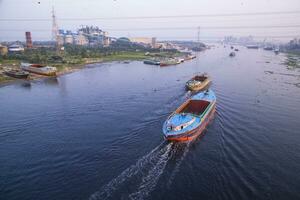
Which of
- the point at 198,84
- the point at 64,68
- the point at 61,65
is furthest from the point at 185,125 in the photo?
the point at 61,65

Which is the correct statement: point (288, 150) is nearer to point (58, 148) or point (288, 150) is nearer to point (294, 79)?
point (58, 148)

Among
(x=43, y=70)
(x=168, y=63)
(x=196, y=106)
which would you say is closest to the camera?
(x=196, y=106)

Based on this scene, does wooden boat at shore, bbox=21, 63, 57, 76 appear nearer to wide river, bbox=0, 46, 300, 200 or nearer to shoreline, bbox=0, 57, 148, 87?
shoreline, bbox=0, 57, 148, 87

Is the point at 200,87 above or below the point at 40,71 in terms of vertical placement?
below

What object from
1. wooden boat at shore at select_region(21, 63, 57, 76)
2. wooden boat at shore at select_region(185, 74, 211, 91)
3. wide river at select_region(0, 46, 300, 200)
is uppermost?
wooden boat at shore at select_region(21, 63, 57, 76)

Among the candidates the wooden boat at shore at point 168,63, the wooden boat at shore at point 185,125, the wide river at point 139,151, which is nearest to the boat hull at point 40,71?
the wide river at point 139,151

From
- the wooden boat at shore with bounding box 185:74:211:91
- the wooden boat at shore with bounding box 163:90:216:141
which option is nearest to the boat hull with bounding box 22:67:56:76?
the wooden boat at shore with bounding box 185:74:211:91

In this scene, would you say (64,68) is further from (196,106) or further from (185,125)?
(185,125)

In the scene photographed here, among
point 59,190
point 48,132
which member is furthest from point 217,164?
point 48,132

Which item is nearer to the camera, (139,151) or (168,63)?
(139,151)
